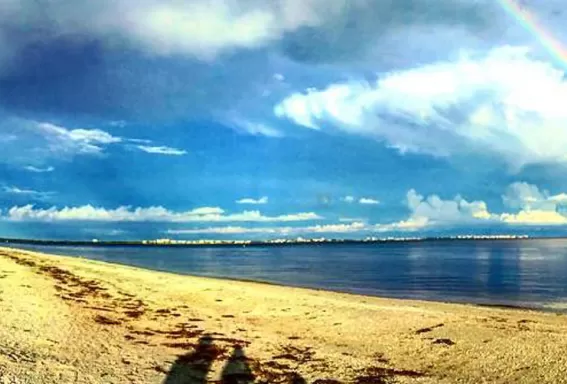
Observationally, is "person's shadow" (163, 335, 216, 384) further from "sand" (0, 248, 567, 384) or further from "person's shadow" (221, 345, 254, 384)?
"person's shadow" (221, 345, 254, 384)

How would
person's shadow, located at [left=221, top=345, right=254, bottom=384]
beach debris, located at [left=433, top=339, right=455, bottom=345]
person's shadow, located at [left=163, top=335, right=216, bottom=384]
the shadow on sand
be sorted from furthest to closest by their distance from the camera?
beach debris, located at [left=433, top=339, right=455, bottom=345] → person's shadow, located at [left=221, top=345, right=254, bottom=384] → the shadow on sand → person's shadow, located at [left=163, top=335, right=216, bottom=384]

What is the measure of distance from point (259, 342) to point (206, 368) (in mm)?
4515

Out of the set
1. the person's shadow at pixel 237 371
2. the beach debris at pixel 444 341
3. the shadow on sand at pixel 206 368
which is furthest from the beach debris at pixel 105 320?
the beach debris at pixel 444 341

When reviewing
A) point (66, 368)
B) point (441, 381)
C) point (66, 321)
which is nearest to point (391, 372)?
point (441, 381)

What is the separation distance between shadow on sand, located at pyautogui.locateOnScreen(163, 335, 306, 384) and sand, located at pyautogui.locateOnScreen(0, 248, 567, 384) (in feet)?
0.11

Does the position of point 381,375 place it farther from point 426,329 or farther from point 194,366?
point 426,329

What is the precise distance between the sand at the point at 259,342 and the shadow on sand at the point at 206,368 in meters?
0.03

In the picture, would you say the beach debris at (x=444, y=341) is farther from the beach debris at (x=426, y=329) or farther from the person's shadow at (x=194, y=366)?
the person's shadow at (x=194, y=366)

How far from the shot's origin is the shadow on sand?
49.9 feet

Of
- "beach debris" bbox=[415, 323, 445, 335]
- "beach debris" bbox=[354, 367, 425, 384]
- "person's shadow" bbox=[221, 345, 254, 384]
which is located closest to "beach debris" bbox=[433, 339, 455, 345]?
"beach debris" bbox=[415, 323, 445, 335]

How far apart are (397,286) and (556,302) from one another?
1702 centimetres

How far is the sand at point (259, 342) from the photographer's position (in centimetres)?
1581

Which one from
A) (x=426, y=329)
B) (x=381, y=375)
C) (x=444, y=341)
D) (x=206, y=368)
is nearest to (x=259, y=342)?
(x=206, y=368)

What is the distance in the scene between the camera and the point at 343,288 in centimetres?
5262
